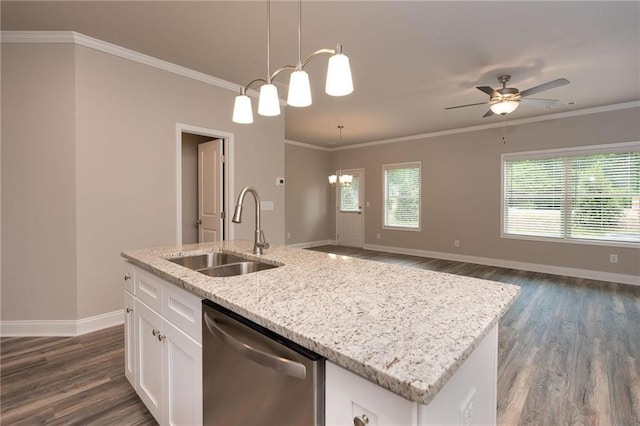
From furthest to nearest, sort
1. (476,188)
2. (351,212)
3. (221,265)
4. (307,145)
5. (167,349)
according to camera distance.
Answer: (351,212)
(307,145)
(476,188)
(221,265)
(167,349)

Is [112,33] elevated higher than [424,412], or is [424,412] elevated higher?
[112,33]

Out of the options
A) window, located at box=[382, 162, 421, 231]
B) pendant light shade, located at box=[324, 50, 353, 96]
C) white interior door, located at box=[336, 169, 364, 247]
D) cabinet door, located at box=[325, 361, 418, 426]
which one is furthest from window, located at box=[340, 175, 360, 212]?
cabinet door, located at box=[325, 361, 418, 426]

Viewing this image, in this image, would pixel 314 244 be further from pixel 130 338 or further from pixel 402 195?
pixel 130 338

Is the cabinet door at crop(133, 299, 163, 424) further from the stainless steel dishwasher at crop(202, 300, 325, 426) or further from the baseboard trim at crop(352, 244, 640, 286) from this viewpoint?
the baseboard trim at crop(352, 244, 640, 286)

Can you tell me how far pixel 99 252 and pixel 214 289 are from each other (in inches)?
94.5

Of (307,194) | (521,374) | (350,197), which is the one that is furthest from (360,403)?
(350,197)

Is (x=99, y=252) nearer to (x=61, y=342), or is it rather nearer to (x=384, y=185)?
(x=61, y=342)

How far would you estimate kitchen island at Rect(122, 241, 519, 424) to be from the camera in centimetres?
65

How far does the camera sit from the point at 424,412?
63cm

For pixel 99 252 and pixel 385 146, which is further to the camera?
pixel 385 146

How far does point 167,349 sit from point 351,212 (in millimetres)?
6784

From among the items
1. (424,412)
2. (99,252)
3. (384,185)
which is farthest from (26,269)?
(384,185)

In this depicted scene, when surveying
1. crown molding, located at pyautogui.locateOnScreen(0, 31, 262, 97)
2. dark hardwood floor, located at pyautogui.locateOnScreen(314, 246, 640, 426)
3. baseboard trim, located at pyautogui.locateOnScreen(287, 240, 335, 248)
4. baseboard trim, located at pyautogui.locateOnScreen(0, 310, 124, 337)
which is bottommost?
dark hardwood floor, located at pyautogui.locateOnScreen(314, 246, 640, 426)

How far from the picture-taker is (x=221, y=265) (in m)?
1.95
